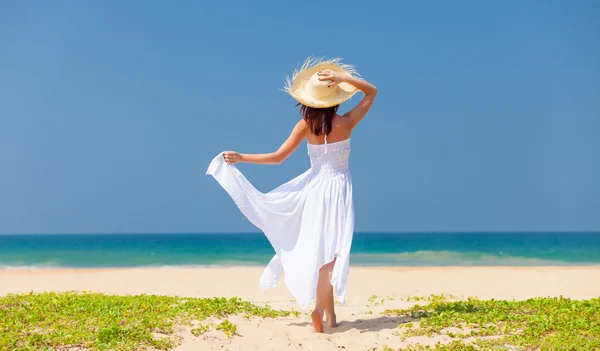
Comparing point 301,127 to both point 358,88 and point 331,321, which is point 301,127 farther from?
point 331,321

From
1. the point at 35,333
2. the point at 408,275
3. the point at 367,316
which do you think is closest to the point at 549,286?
the point at 408,275

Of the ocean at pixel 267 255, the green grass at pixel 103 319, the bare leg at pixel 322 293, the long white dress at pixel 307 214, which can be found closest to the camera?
the green grass at pixel 103 319

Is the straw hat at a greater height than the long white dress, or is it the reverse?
the straw hat

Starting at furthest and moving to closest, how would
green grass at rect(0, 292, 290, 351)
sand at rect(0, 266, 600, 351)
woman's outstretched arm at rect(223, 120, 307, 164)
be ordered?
woman's outstretched arm at rect(223, 120, 307, 164)
sand at rect(0, 266, 600, 351)
green grass at rect(0, 292, 290, 351)

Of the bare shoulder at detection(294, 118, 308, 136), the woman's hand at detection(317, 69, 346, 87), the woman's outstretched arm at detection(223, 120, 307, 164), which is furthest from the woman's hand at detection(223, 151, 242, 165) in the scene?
the woman's hand at detection(317, 69, 346, 87)

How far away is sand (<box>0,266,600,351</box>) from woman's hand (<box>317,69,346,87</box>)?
274cm

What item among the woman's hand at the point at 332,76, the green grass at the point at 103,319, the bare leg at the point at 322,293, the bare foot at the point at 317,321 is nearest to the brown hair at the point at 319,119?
the woman's hand at the point at 332,76

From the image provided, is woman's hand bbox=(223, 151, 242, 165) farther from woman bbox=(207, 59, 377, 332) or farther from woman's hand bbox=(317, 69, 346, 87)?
woman's hand bbox=(317, 69, 346, 87)

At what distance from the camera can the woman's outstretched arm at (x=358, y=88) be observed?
6.63 metres

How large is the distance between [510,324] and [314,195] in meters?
2.59

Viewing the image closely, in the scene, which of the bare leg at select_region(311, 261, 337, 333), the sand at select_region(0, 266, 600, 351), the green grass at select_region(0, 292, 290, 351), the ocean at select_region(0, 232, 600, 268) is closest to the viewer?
the green grass at select_region(0, 292, 290, 351)

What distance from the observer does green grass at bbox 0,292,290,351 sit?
19.6ft

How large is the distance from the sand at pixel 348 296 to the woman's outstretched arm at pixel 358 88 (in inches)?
92.0

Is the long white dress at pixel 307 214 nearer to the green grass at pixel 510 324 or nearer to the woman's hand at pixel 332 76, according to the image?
the woman's hand at pixel 332 76
